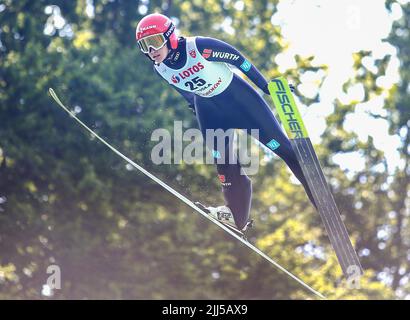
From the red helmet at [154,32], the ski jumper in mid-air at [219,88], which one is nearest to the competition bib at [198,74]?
the ski jumper in mid-air at [219,88]

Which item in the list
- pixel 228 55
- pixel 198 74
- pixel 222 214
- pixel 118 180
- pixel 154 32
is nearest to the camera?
pixel 154 32

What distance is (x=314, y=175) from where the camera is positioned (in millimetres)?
9625

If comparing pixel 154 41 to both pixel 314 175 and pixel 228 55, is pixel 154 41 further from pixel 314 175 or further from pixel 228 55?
pixel 314 175

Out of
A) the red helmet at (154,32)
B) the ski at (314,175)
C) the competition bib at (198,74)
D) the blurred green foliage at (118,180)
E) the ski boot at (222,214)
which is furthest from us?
the blurred green foliage at (118,180)

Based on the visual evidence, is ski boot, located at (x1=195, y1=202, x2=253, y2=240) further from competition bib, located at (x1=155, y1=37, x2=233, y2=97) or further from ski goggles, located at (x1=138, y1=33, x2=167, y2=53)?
ski goggles, located at (x1=138, y1=33, x2=167, y2=53)

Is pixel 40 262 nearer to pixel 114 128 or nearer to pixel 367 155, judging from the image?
pixel 114 128

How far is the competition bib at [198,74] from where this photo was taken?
31.2 feet

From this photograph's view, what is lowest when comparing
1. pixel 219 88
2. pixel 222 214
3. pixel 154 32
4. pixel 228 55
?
pixel 222 214

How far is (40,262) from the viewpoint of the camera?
76.8 ft

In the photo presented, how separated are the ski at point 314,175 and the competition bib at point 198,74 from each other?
62 cm

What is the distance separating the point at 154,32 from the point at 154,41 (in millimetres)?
88

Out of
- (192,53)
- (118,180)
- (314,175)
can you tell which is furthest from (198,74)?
(118,180)

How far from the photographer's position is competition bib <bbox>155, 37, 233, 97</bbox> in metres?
9.52

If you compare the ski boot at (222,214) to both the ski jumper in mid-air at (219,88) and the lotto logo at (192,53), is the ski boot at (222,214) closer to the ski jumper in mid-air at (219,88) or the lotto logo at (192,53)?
the ski jumper in mid-air at (219,88)
